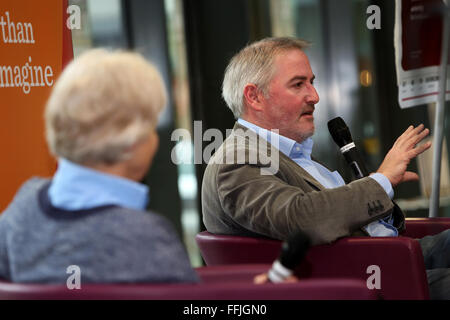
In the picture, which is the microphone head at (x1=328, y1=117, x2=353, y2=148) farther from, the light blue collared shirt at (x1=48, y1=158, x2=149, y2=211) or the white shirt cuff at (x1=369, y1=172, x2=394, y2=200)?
the light blue collared shirt at (x1=48, y1=158, x2=149, y2=211)

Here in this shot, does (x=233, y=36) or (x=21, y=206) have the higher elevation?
(x=233, y=36)

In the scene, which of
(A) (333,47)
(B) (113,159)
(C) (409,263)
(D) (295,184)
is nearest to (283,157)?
(D) (295,184)

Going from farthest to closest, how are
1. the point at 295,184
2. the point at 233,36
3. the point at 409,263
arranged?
the point at 233,36 → the point at 295,184 → the point at 409,263

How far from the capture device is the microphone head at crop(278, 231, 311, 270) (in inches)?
52.3

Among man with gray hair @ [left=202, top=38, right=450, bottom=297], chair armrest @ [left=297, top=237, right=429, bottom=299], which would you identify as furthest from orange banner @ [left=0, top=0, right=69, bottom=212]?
chair armrest @ [left=297, top=237, right=429, bottom=299]

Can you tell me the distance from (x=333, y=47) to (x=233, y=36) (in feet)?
2.21

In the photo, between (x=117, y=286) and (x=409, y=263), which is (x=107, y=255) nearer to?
(x=117, y=286)

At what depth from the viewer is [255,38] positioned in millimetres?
4559

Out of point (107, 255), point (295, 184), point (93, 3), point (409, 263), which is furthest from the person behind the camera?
point (93, 3)

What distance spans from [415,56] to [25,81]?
191 centimetres

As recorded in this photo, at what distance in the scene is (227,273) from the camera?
169 cm

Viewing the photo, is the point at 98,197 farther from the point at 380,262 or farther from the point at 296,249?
the point at 380,262

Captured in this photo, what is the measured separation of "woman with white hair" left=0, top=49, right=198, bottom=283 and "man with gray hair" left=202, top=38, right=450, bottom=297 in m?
0.83

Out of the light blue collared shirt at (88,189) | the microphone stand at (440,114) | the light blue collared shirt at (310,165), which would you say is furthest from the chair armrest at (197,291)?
the microphone stand at (440,114)
